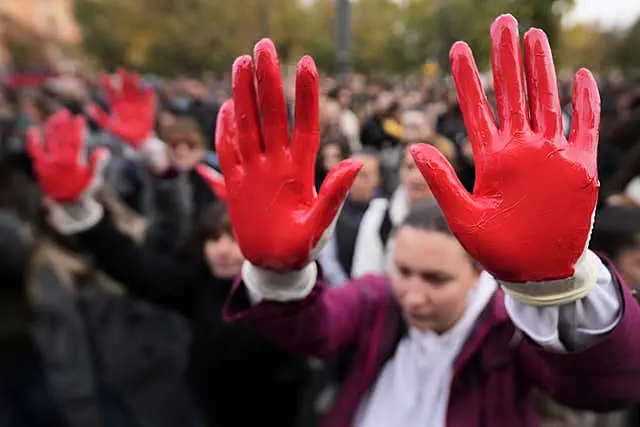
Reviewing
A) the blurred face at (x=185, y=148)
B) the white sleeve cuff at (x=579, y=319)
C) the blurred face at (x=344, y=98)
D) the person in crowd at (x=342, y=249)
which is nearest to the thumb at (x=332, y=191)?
the white sleeve cuff at (x=579, y=319)

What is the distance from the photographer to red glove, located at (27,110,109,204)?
2342 millimetres

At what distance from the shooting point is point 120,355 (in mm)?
2955

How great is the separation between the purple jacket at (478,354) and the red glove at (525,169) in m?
0.20

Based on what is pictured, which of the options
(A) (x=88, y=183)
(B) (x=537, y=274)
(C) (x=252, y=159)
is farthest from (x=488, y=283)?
(A) (x=88, y=183)

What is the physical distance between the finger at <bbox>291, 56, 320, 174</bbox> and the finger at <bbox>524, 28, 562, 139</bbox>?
1.13 ft

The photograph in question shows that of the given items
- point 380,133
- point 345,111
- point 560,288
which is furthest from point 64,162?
point 345,111

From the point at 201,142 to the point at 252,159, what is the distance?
8.11ft

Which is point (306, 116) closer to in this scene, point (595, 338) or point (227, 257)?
point (595, 338)

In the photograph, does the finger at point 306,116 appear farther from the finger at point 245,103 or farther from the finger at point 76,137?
the finger at point 76,137

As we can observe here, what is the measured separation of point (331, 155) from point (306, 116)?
7.55ft

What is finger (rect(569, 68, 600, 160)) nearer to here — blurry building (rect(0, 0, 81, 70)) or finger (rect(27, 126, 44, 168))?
finger (rect(27, 126, 44, 168))

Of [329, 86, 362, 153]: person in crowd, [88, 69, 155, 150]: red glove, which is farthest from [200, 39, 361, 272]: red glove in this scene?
[329, 86, 362, 153]: person in crowd

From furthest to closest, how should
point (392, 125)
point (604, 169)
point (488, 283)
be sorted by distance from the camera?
point (392, 125), point (604, 169), point (488, 283)

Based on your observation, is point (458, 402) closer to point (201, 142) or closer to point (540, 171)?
point (540, 171)
